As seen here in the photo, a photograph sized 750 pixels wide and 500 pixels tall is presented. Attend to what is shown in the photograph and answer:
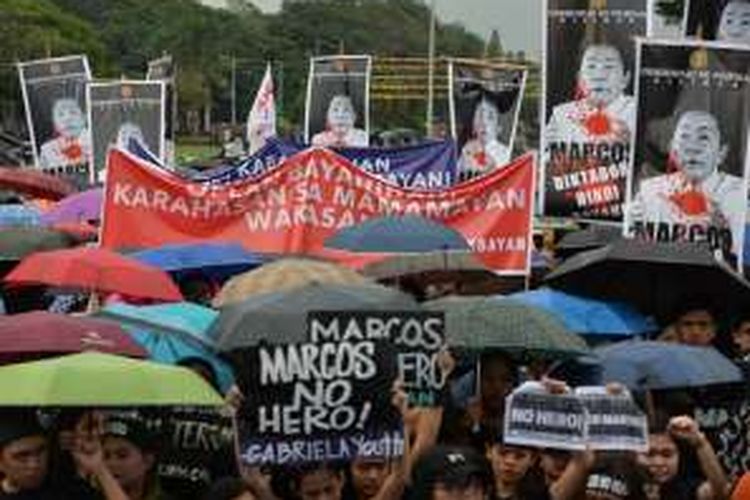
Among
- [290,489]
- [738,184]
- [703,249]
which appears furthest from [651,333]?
[290,489]

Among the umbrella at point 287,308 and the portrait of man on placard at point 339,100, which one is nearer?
the umbrella at point 287,308

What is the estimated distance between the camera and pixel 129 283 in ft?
28.3

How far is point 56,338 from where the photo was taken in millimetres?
6102

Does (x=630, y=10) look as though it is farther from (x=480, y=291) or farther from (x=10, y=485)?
(x=10, y=485)

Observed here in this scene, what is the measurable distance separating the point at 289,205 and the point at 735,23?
110 inches

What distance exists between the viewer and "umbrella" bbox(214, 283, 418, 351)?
614 centimetres

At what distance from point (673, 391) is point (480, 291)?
2674mm

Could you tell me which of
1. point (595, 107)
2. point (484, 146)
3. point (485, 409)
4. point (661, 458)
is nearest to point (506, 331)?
point (485, 409)

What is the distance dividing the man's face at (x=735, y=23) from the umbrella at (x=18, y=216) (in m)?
4.51

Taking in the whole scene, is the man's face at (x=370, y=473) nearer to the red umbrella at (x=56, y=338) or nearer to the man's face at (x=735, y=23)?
the red umbrella at (x=56, y=338)

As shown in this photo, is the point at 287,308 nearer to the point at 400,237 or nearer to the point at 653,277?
the point at 653,277

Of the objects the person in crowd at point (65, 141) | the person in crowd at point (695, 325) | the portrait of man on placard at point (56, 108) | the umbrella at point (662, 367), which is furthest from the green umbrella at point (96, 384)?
the portrait of man on placard at point (56, 108)

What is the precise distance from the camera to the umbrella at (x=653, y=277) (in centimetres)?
824

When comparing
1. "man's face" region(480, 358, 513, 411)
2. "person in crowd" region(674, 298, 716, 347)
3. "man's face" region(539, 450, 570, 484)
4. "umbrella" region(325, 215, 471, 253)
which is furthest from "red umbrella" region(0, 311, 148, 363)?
"umbrella" region(325, 215, 471, 253)
